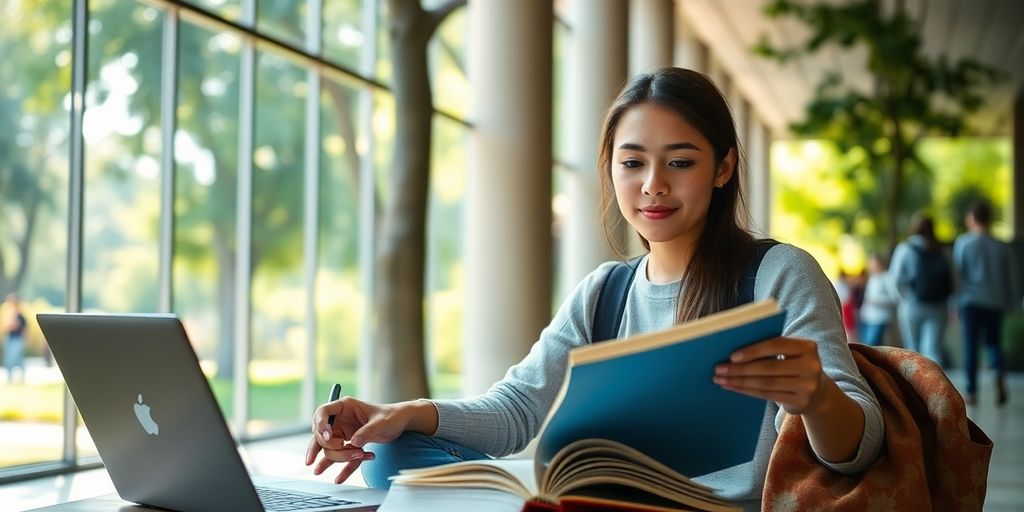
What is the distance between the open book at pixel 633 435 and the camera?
119 cm

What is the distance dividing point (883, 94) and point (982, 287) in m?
4.19

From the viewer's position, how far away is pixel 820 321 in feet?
5.26

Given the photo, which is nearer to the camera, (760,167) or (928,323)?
(928,323)

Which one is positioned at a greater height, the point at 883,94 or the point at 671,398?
the point at 883,94

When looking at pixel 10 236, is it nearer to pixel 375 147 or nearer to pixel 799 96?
pixel 375 147

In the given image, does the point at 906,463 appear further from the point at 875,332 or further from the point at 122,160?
the point at 875,332

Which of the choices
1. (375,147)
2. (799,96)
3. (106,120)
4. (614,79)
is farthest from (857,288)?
(106,120)

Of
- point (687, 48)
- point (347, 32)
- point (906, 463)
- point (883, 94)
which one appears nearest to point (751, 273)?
point (906, 463)

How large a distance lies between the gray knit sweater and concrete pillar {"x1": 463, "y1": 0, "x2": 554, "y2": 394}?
18.8 feet

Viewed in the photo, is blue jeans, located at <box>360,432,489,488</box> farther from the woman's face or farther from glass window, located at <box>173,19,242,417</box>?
glass window, located at <box>173,19,242,417</box>

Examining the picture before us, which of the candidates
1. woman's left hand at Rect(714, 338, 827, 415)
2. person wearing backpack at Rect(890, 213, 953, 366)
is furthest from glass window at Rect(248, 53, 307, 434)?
woman's left hand at Rect(714, 338, 827, 415)

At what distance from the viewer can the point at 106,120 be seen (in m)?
5.39

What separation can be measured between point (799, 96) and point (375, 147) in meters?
14.6

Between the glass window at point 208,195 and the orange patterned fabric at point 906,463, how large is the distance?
4.84m
